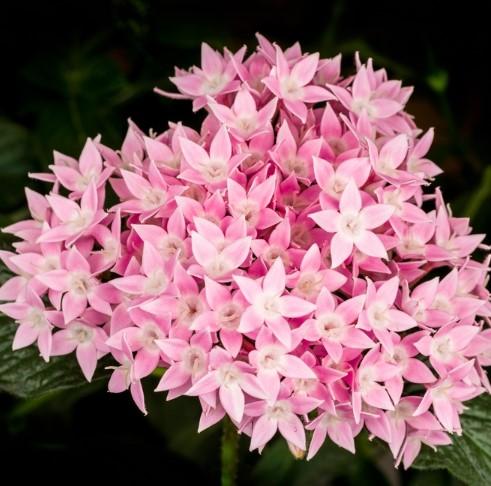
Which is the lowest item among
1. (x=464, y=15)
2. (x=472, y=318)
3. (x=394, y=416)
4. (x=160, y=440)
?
(x=160, y=440)

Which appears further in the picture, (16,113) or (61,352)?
(16,113)

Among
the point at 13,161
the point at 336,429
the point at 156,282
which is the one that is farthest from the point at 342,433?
the point at 13,161

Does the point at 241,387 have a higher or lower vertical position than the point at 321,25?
lower

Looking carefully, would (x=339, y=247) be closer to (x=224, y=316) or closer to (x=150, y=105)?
(x=224, y=316)

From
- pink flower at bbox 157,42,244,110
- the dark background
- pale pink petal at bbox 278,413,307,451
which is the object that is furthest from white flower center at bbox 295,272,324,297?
the dark background

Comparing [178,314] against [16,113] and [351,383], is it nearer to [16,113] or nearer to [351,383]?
[351,383]

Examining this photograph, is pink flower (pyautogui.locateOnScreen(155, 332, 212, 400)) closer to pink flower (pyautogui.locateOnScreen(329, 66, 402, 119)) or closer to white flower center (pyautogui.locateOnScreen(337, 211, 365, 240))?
white flower center (pyautogui.locateOnScreen(337, 211, 365, 240))

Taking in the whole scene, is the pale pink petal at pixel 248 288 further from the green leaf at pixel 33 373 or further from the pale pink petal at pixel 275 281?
the green leaf at pixel 33 373

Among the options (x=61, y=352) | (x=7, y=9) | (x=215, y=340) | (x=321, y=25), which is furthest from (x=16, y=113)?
(x=215, y=340)
